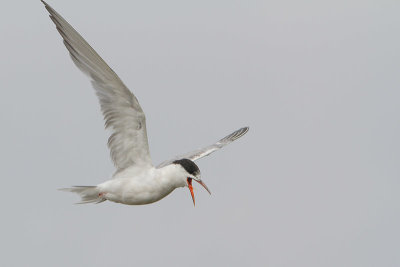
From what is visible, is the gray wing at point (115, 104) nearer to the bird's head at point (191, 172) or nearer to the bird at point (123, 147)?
the bird at point (123, 147)

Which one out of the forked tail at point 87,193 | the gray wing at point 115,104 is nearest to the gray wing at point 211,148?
the gray wing at point 115,104

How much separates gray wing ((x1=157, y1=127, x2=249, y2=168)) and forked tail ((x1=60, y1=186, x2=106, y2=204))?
47.5 inches

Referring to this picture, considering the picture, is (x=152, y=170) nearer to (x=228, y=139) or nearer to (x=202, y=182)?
(x=202, y=182)

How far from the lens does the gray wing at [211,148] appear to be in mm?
12462

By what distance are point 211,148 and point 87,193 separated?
118 inches

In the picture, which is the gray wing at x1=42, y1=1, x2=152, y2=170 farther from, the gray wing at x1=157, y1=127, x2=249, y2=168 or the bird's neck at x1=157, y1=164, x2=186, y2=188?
the gray wing at x1=157, y1=127, x2=249, y2=168

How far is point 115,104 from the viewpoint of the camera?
33.6ft

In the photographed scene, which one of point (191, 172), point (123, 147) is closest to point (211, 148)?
point (123, 147)

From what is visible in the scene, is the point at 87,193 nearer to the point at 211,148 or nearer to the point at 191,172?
the point at 191,172

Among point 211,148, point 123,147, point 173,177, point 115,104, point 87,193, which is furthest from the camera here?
point 211,148

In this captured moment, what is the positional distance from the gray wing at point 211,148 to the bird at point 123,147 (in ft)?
3.25

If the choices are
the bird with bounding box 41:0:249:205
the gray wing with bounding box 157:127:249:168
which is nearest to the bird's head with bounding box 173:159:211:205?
the bird with bounding box 41:0:249:205

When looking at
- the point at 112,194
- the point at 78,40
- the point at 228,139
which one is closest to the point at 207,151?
the point at 228,139

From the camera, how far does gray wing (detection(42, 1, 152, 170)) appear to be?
390 inches
